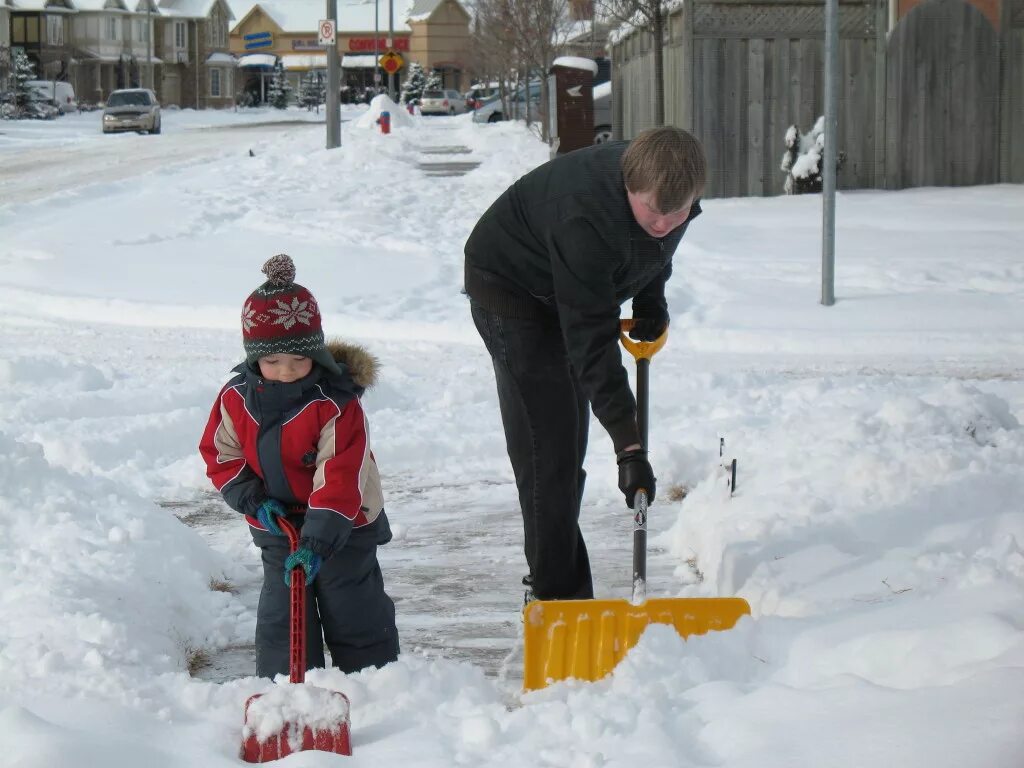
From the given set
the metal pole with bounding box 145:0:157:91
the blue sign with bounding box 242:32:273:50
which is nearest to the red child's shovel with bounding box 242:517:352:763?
the metal pole with bounding box 145:0:157:91

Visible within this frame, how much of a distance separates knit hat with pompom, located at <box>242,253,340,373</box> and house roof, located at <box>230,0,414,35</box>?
8217cm

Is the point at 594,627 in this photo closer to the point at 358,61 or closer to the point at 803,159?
the point at 803,159

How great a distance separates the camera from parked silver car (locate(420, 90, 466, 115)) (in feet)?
187

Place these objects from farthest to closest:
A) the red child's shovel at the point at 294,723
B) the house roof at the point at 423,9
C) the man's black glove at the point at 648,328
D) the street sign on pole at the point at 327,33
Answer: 1. the house roof at the point at 423,9
2. the street sign on pole at the point at 327,33
3. the man's black glove at the point at 648,328
4. the red child's shovel at the point at 294,723

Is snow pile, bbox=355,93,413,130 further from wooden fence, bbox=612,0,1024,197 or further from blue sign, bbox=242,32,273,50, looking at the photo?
blue sign, bbox=242,32,273,50

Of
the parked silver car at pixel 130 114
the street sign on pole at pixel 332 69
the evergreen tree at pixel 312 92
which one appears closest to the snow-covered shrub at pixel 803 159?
the street sign on pole at pixel 332 69

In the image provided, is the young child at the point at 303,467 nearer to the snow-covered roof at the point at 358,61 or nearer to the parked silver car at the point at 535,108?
the parked silver car at the point at 535,108

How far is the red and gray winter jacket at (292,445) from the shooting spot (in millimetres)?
3256

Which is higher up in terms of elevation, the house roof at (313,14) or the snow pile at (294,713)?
the house roof at (313,14)

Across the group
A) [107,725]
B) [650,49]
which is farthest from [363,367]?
[650,49]

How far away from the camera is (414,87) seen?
6788 cm

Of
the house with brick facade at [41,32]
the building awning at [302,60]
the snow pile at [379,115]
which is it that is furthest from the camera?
the building awning at [302,60]

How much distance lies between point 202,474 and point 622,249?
286cm

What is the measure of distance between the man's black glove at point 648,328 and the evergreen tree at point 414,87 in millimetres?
62052
